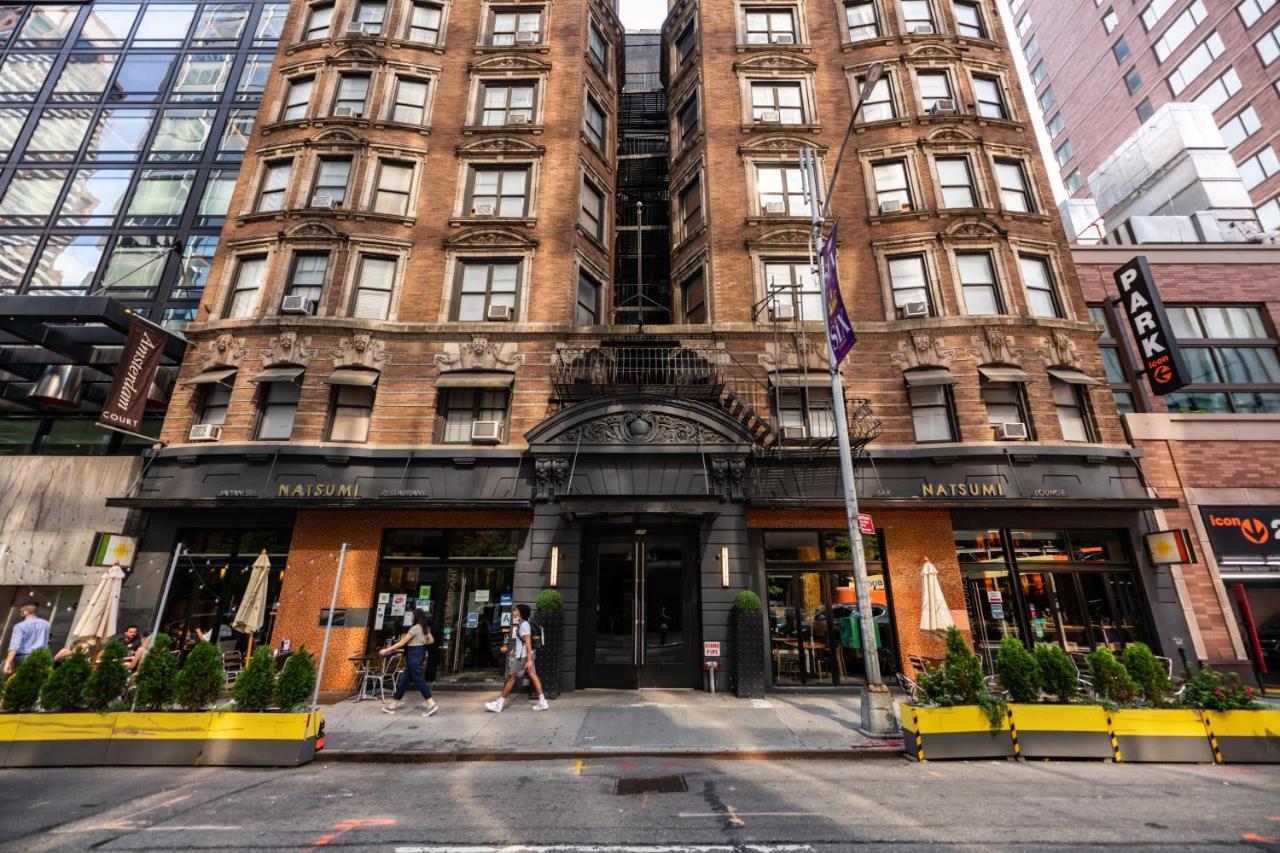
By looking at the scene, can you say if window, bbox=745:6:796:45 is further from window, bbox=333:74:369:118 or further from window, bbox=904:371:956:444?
window, bbox=904:371:956:444

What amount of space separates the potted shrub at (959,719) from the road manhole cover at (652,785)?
3.87 meters

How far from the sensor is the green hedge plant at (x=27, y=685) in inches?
324


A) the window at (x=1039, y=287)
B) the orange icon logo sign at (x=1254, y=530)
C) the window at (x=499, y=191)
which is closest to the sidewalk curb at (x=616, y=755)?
the orange icon logo sign at (x=1254, y=530)

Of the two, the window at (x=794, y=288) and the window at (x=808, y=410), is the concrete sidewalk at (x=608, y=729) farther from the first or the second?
the window at (x=794, y=288)

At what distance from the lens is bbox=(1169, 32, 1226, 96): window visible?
31562 mm

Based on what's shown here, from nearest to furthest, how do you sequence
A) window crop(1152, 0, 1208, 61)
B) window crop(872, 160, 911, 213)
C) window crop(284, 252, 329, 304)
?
window crop(284, 252, 329, 304)
window crop(872, 160, 911, 213)
window crop(1152, 0, 1208, 61)

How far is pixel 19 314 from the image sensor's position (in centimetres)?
1497

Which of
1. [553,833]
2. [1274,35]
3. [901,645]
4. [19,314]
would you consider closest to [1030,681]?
[901,645]

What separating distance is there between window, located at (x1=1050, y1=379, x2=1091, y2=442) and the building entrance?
11.3m

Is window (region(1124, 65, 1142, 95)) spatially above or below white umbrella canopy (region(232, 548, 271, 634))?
above

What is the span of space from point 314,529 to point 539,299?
Result: 30.1 ft

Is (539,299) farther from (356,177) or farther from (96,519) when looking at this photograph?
(96,519)

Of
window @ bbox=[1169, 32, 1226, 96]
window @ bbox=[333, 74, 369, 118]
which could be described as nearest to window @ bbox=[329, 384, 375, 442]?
window @ bbox=[333, 74, 369, 118]

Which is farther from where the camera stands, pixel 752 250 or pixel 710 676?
pixel 752 250
